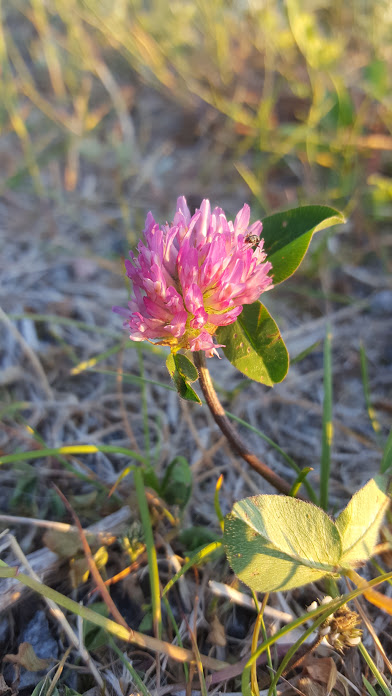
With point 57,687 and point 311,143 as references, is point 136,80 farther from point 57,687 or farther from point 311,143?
point 57,687

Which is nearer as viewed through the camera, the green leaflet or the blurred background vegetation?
the green leaflet

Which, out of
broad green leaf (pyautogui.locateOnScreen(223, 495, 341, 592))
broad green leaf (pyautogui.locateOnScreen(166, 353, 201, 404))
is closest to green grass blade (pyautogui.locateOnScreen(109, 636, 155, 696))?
broad green leaf (pyautogui.locateOnScreen(223, 495, 341, 592))

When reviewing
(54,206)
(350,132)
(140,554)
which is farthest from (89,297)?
(350,132)

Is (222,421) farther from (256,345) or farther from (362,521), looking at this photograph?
(362,521)

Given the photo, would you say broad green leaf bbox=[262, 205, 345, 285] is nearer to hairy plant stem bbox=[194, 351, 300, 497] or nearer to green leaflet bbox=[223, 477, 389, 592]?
hairy plant stem bbox=[194, 351, 300, 497]

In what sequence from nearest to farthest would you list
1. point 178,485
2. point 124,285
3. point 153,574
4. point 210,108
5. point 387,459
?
point 153,574 → point 387,459 → point 178,485 → point 124,285 → point 210,108

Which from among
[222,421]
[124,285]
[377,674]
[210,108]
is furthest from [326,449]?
[210,108]
